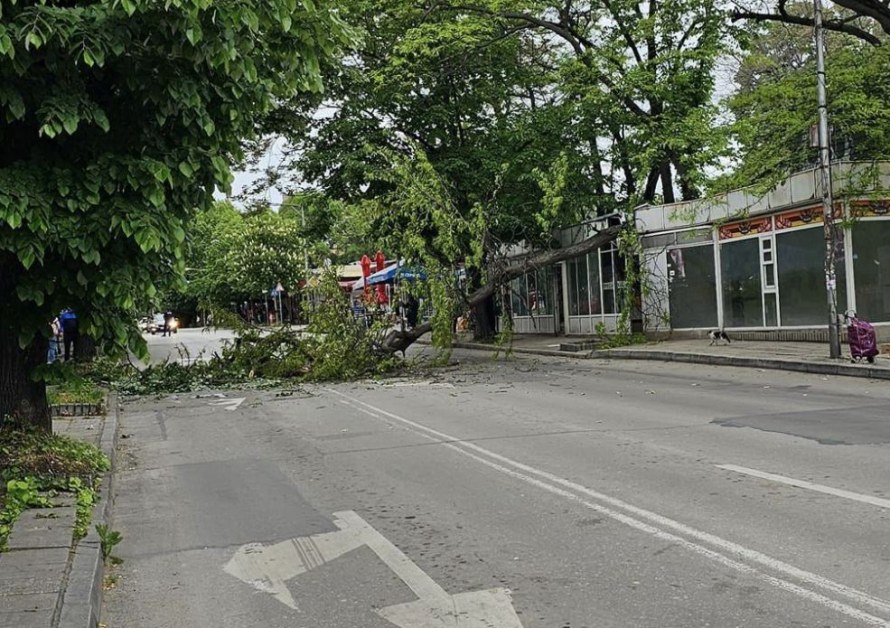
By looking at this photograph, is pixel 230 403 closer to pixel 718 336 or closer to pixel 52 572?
pixel 52 572

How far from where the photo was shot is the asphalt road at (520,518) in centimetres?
469

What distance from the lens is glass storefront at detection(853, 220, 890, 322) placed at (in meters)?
19.0

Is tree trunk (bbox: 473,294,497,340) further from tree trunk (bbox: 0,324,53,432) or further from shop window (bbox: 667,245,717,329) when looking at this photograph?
tree trunk (bbox: 0,324,53,432)

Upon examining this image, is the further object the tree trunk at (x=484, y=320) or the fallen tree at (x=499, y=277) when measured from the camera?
the tree trunk at (x=484, y=320)

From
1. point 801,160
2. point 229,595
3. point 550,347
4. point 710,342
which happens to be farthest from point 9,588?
point 550,347

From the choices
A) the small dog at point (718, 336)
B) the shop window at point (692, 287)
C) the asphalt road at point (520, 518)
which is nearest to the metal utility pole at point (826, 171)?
the asphalt road at point (520, 518)

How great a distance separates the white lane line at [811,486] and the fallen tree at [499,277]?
1336cm

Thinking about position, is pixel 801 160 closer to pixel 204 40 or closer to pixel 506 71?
pixel 506 71

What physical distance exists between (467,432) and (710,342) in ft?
42.9

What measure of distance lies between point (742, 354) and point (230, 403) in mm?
10860

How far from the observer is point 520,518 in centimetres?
643

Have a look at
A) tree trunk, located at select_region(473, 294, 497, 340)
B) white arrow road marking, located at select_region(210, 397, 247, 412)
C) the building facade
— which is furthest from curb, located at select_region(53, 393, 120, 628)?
tree trunk, located at select_region(473, 294, 497, 340)

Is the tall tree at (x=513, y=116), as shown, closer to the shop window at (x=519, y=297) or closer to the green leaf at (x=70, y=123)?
the shop window at (x=519, y=297)

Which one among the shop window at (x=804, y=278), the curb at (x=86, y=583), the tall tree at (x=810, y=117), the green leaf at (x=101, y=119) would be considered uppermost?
the tall tree at (x=810, y=117)
